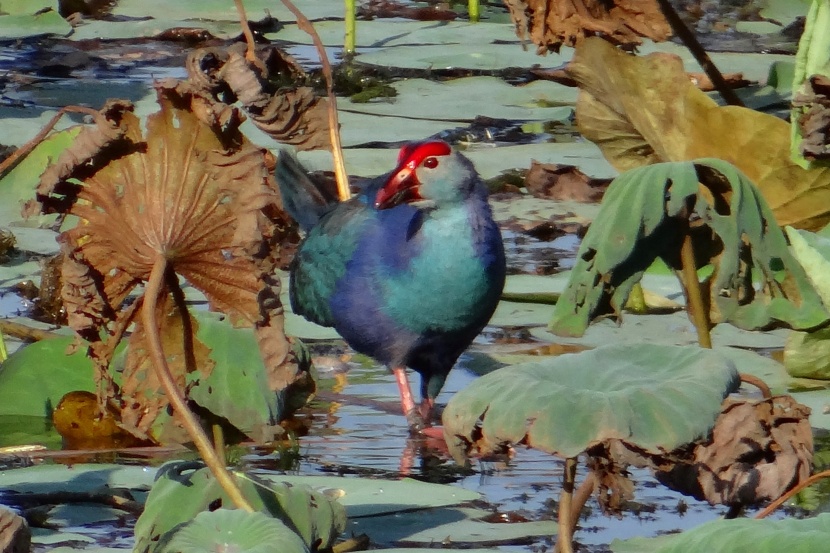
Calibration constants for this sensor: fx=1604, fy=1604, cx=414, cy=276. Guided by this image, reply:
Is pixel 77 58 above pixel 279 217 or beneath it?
beneath

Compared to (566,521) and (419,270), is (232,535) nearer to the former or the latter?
(566,521)

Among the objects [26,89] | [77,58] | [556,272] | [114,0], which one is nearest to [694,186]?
[556,272]

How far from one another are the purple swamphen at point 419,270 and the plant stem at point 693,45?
714 mm

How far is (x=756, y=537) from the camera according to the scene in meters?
1.60

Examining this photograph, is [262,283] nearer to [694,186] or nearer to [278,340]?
[278,340]

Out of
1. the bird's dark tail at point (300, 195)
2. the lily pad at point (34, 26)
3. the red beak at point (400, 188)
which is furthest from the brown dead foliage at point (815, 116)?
the lily pad at point (34, 26)

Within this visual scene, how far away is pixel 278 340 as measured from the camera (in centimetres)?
198

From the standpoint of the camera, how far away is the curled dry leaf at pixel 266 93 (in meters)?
2.04

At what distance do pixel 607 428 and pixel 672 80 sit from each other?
5.68ft

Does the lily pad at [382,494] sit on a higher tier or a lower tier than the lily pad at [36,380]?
higher

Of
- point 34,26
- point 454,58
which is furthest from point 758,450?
point 34,26

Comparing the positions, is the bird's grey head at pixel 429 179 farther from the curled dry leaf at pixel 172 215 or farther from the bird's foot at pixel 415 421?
the curled dry leaf at pixel 172 215

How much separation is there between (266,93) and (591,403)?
0.66m

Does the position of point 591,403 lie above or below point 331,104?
below
